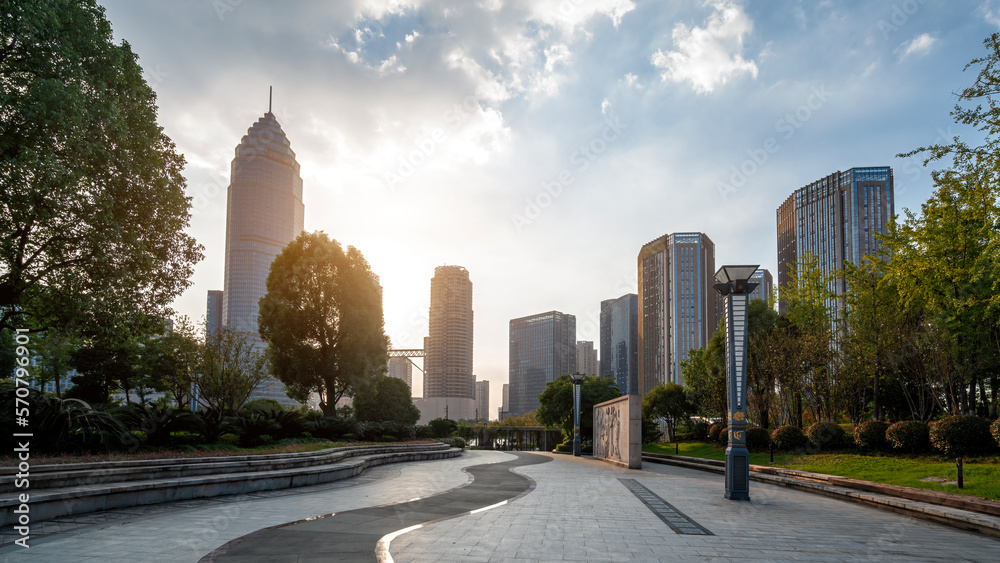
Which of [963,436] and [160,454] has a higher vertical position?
[963,436]

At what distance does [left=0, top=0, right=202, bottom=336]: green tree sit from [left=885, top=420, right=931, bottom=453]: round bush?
20.9 meters

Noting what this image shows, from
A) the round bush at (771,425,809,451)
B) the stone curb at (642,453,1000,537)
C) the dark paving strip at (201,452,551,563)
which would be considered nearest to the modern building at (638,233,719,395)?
the round bush at (771,425,809,451)

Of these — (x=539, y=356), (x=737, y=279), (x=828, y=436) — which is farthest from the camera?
(x=539, y=356)

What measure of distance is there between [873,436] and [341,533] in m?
17.6

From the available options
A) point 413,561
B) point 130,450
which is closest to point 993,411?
point 413,561

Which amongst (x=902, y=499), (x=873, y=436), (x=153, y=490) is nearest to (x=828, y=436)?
(x=873, y=436)

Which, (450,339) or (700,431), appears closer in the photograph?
(700,431)

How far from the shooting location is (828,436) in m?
19.7

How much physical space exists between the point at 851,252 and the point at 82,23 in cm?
12610

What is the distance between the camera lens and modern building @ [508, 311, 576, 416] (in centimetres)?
18562

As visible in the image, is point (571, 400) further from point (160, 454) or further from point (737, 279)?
point (160, 454)

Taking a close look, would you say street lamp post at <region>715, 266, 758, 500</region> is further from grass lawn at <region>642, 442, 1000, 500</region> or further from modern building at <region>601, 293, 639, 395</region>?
modern building at <region>601, 293, 639, 395</region>

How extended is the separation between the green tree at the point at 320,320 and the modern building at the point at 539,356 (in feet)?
514

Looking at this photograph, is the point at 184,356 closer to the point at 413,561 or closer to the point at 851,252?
the point at 413,561
